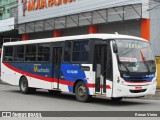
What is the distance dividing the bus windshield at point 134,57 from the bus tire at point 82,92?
2064 mm

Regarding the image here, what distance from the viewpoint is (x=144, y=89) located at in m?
15.9

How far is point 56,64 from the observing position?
1895 centimetres

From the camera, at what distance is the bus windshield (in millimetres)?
15609

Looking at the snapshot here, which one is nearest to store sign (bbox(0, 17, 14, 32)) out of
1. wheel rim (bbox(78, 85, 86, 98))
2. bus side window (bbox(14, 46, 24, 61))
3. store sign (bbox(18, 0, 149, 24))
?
store sign (bbox(18, 0, 149, 24))

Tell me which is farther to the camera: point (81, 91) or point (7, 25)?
point (7, 25)

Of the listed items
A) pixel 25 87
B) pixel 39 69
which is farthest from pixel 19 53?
pixel 39 69

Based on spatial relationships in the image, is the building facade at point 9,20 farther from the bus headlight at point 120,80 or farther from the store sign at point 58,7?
the bus headlight at point 120,80

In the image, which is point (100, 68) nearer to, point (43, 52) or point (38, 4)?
point (43, 52)

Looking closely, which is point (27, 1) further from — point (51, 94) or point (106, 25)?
point (51, 94)

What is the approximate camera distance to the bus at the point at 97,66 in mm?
15539

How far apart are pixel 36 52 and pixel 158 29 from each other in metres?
12.4


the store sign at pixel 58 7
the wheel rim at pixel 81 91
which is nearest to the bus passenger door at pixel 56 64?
the wheel rim at pixel 81 91

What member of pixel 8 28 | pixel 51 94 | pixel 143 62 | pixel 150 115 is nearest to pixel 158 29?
pixel 51 94

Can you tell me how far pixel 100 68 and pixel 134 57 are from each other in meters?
1.44
